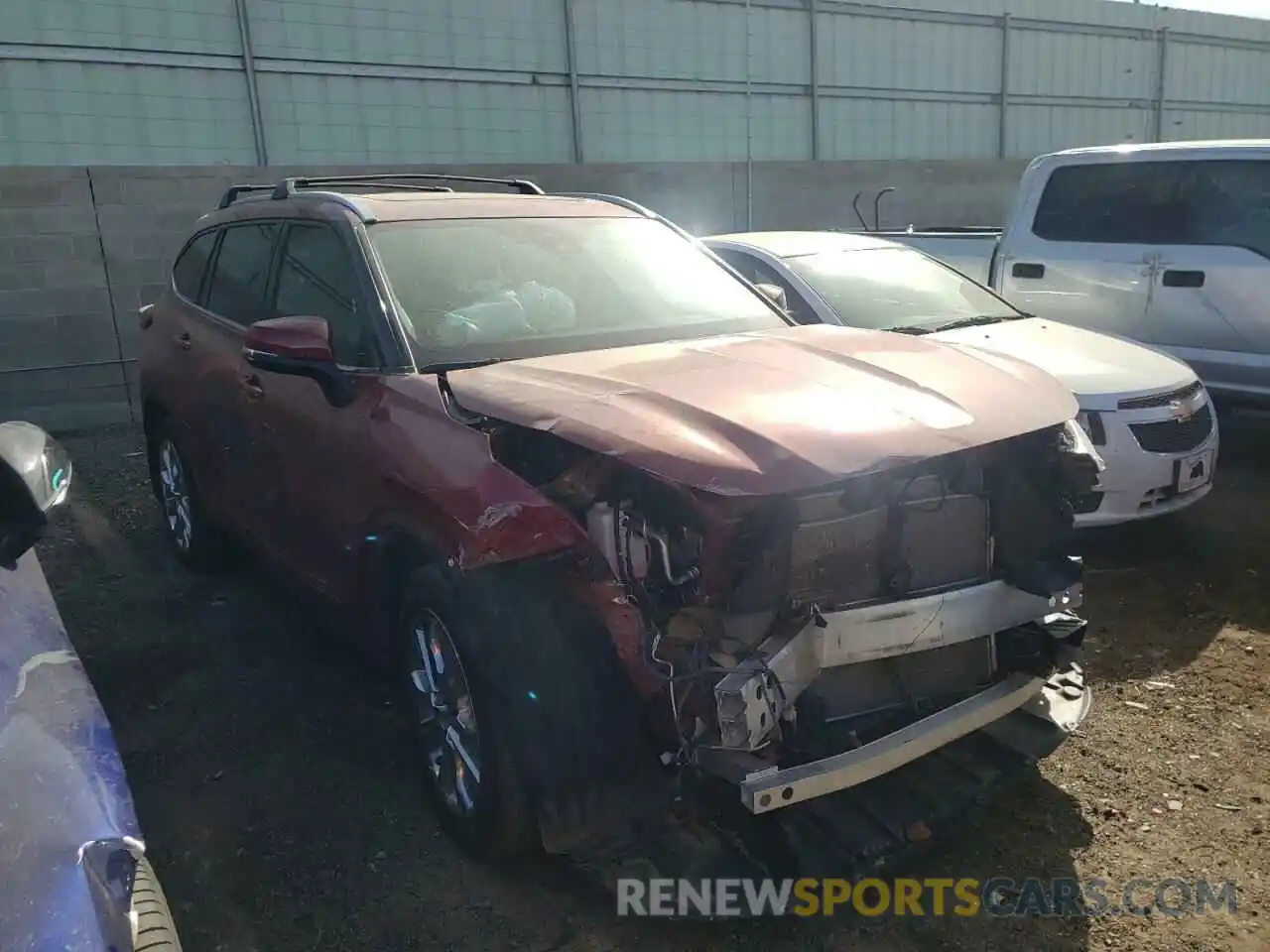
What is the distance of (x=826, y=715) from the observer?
2709 mm

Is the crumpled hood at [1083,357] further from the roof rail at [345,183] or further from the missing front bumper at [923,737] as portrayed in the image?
the roof rail at [345,183]

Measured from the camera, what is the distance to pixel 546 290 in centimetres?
368

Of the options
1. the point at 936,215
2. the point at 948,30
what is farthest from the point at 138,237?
the point at 948,30

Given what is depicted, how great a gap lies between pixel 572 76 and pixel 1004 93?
7.98 metres

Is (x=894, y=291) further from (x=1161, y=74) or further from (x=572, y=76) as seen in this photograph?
→ (x=1161, y=74)

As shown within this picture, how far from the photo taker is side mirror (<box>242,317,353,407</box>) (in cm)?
323

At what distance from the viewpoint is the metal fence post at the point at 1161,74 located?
18344 mm

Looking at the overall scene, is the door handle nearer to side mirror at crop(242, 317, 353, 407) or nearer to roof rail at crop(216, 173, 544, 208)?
roof rail at crop(216, 173, 544, 208)

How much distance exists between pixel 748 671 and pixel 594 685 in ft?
1.45

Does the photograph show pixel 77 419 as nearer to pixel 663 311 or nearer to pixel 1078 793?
pixel 663 311

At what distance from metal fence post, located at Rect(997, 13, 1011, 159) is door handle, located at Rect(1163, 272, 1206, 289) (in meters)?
11.0

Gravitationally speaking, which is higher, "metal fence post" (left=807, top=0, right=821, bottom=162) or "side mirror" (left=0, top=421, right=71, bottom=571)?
"metal fence post" (left=807, top=0, right=821, bottom=162)

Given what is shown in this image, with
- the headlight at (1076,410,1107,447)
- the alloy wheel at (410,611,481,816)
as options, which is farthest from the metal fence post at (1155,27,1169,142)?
the alloy wheel at (410,611,481,816)

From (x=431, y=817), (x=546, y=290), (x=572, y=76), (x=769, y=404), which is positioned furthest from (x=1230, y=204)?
(x=572, y=76)
